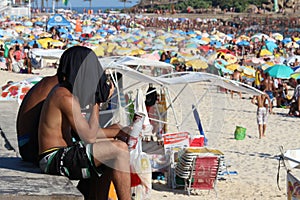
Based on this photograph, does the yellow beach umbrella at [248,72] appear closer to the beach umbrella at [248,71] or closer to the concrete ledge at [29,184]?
the beach umbrella at [248,71]

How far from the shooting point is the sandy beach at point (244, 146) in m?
5.66

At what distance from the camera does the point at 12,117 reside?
6.46m

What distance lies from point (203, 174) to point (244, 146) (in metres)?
3.72

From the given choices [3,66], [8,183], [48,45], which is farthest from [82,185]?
[48,45]

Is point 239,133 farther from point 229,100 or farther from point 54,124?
point 54,124

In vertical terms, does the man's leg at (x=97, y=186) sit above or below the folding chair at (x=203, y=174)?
above

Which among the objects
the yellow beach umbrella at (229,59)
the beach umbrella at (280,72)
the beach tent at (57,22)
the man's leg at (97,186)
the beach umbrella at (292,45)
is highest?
the man's leg at (97,186)

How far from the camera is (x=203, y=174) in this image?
6.46m

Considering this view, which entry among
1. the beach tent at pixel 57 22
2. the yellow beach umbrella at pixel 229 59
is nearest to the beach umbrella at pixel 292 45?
the yellow beach umbrella at pixel 229 59

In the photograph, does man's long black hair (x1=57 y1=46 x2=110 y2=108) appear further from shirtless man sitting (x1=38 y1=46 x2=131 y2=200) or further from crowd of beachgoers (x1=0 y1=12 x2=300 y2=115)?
crowd of beachgoers (x1=0 y1=12 x2=300 y2=115)

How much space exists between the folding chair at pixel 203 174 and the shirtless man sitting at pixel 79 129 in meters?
3.36

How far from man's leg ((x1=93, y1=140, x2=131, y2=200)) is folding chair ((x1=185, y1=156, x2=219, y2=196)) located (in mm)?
3349

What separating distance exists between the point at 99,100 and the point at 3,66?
54.7 ft

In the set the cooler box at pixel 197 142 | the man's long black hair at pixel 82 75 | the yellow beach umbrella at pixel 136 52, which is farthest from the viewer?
the yellow beach umbrella at pixel 136 52
